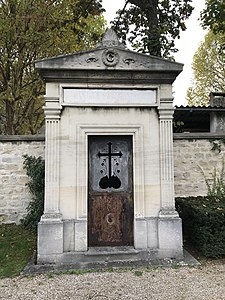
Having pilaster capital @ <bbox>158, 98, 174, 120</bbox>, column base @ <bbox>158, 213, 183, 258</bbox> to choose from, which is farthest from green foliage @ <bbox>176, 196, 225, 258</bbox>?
pilaster capital @ <bbox>158, 98, 174, 120</bbox>

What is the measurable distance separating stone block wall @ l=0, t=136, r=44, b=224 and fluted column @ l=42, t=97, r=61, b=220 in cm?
252

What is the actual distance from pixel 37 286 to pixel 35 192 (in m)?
3.57

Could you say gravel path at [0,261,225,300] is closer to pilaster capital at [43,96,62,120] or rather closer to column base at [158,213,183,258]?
column base at [158,213,183,258]

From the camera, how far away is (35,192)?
751 centimetres

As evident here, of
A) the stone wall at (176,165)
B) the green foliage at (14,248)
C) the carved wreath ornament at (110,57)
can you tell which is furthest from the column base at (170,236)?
the carved wreath ornament at (110,57)

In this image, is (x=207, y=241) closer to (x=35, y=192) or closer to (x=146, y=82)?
(x=146, y=82)

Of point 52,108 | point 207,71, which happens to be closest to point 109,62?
point 52,108

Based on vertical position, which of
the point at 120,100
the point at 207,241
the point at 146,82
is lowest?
the point at 207,241

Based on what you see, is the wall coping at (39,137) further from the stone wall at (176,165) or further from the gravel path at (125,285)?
the gravel path at (125,285)

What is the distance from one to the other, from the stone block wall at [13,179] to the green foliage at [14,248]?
351mm

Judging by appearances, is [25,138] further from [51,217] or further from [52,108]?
[51,217]

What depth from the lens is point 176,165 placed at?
8.09m

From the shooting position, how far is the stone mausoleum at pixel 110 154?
526 cm

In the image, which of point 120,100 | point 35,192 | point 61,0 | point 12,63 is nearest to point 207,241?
point 120,100
